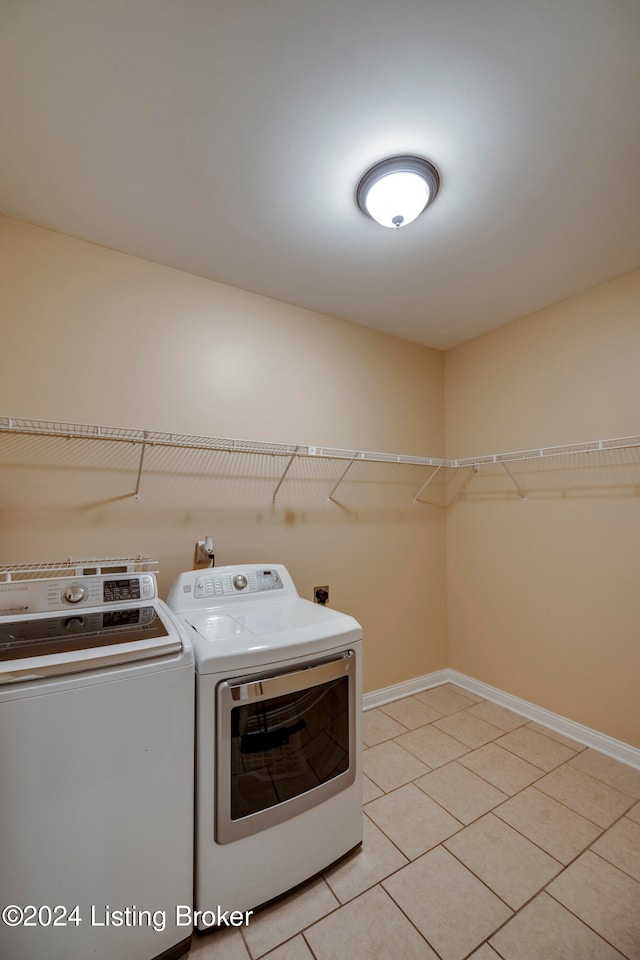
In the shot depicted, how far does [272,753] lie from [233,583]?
2.46 feet

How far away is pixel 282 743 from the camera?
1344 millimetres

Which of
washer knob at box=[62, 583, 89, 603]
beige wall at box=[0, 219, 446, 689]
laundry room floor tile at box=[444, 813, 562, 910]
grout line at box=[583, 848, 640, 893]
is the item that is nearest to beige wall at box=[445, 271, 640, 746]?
beige wall at box=[0, 219, 446, 689]

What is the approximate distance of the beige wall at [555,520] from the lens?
2143 mm

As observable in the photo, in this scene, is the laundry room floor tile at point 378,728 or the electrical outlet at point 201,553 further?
the laundry room floor tile at point 378,728

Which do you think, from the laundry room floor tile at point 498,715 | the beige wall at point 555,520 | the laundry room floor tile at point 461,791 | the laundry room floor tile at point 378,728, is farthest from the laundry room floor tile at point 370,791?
the beige wall at point 555,520

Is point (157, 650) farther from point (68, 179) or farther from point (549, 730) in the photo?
point (549, 730)

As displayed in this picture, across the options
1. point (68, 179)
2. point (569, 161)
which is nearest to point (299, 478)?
point (68, 179)

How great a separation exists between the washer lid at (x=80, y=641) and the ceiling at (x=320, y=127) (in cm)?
165

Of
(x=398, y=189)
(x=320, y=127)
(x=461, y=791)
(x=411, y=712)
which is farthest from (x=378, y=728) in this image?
(x=320, y=127)

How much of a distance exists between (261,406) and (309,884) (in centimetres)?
209

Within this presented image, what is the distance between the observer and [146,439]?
5.88 feet

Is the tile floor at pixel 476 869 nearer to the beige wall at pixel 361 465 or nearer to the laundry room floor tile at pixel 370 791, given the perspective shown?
the laundry room floor tile at pixel 370 791

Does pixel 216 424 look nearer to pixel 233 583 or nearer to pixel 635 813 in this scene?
pixel 233 583

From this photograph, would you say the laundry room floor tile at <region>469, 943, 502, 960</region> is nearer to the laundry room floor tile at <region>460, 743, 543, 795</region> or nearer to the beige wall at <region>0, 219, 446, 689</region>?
the laundry room floor tile at <region>460, 743, 543, 795</region>
